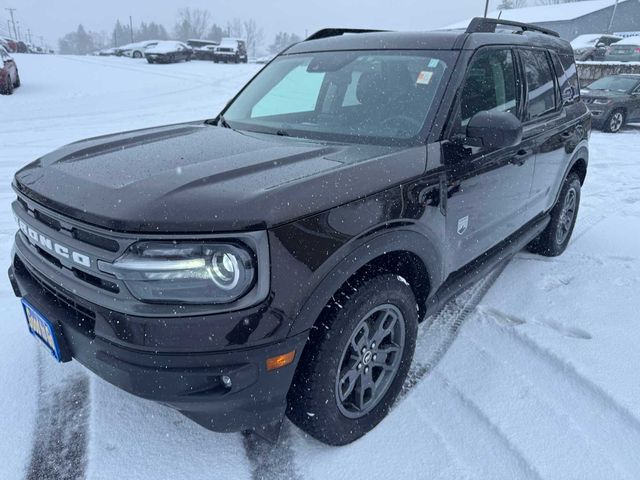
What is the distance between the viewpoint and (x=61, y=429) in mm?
2361

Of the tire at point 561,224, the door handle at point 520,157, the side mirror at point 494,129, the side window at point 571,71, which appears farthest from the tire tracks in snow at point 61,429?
the side window at point 571,71

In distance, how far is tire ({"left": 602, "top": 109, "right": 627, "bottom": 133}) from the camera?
481 inches

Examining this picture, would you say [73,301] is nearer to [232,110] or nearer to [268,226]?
[268,226]

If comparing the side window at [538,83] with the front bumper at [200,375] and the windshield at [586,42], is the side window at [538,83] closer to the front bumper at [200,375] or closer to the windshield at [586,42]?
the front bumper at [200,375]

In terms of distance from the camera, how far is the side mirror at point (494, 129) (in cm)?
240

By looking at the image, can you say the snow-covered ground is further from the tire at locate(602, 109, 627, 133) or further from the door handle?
the tire at locate(602, 109, 627, 133)

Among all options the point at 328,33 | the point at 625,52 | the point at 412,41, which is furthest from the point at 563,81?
the point at 625,52

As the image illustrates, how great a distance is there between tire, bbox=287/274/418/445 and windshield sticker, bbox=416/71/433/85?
1104 mm

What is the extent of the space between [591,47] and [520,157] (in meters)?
28.5

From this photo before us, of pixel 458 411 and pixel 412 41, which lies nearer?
pixel 458 411

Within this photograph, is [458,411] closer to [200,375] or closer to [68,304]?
[200,375]

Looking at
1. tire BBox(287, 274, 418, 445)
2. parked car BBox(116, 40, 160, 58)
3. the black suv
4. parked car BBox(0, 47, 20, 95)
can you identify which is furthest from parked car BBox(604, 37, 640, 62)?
parked car BBox(116, 40, 160, 58)

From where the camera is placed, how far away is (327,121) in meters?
2.81

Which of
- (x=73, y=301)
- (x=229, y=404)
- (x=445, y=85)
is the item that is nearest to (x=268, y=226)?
(x=229, y=404)
